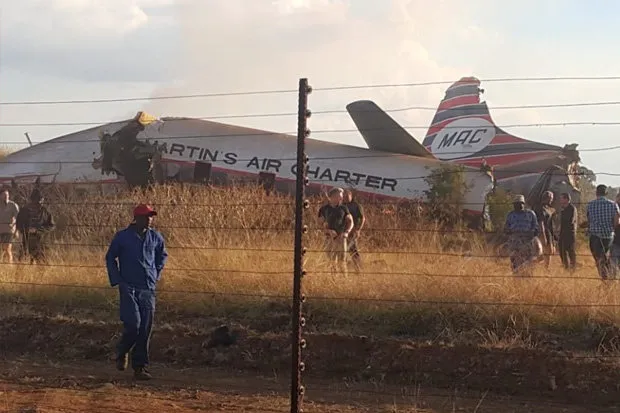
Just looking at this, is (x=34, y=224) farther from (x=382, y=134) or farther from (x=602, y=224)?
(x=382, y=134)

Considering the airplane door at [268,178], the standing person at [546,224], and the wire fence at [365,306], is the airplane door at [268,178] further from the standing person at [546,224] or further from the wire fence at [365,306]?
the standing person at [546,224]

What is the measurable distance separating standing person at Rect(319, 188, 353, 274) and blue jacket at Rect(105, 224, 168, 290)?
13.0ft

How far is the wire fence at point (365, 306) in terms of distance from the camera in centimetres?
816

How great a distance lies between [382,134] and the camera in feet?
70.4

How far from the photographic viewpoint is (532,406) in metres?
7.27

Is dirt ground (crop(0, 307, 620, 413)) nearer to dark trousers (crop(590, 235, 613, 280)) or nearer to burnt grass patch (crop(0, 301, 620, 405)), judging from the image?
burnt grass patch (crop(0, 301, 620, 405))

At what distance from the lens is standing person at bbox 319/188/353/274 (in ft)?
38.6

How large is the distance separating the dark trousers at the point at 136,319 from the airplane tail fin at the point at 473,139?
1782 centimetres

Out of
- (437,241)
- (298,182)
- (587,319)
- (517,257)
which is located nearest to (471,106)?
(437,241)

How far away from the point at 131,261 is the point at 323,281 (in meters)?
2.84

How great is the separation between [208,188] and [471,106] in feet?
52.7

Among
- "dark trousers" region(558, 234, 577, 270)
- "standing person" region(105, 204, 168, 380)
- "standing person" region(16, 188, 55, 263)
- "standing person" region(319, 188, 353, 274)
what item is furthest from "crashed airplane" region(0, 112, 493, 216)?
"standing person" region(105, 204, 168, 380)

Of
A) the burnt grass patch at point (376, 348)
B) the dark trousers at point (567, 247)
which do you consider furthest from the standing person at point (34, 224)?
the dark trousers at point (567, 247)

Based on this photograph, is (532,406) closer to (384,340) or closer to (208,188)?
(384,340)
